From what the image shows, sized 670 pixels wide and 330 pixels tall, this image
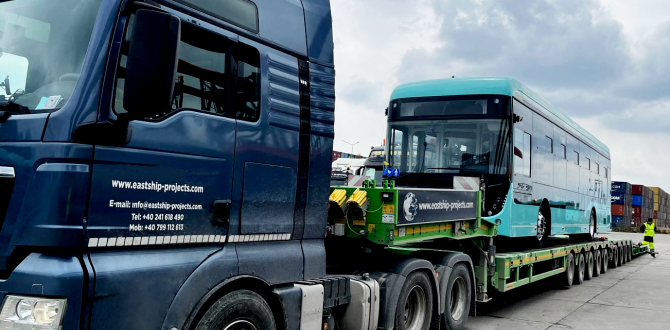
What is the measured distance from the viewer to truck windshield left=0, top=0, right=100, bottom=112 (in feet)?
10.3

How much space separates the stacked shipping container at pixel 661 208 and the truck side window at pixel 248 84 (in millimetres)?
56629

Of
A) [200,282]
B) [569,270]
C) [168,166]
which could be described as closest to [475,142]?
[569,270]

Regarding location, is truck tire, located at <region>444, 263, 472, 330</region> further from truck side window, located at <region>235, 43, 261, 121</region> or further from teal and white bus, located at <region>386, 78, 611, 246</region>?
truck side window, located at <region>235, 43, 261, 121</region>

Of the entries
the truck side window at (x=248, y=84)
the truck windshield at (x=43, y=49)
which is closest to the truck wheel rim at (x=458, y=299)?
the truck side window at (x=248, y=84)

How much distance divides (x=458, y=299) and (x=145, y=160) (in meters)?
5.33

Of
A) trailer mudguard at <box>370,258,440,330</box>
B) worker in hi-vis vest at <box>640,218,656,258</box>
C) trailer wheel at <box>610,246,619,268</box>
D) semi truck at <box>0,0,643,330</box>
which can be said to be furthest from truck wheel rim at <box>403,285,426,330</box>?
worker in hi-vis vest at <box>640,218,656,258</box>

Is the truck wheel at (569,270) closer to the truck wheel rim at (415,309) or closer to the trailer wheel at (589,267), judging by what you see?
the trailer wheel at (589,267)

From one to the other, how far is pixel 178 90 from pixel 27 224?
1.17m

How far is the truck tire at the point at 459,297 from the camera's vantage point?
7.18m

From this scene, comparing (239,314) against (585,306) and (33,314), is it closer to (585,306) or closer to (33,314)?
(33,314)

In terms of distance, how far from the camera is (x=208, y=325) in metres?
3.58

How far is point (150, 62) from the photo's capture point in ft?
9.76

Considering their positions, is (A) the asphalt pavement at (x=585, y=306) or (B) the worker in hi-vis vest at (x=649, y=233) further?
(B) the worker in hi-vis vest at (x=649, y=233)

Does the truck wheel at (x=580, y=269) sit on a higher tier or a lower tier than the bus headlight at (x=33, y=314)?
lower
